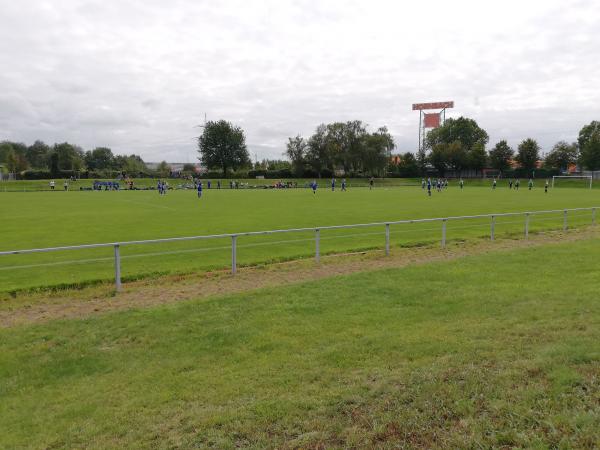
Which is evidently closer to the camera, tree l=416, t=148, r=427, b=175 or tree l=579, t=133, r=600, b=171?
tree l=579, t=133, r=600, b=171

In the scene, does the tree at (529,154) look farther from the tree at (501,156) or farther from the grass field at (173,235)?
the grass field at (173,235)

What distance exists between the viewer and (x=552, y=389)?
398cm

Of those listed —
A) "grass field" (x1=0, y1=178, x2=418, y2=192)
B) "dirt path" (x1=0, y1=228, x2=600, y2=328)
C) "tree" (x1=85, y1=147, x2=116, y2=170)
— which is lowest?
"dirt path" (x1=0, y1=228, x2=600, y2=328)

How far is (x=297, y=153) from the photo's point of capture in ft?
340

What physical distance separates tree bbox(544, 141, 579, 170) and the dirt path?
95.8 m

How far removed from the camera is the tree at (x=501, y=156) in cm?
9752

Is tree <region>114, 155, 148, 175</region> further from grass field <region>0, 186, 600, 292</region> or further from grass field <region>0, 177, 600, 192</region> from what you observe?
grass field <region>0, 186, 600, 292</region>

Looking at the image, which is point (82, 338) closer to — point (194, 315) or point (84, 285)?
point (194, 315)

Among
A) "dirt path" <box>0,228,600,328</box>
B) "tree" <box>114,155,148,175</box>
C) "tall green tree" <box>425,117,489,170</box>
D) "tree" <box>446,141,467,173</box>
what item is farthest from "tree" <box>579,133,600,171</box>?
→ "tree" <box>114,155,148,175</box>

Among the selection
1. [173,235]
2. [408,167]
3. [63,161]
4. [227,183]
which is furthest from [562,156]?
[63,161]

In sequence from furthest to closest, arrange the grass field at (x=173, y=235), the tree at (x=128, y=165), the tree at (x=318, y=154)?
the tree at (x=128, y=165) < the tree at (x=318, y=154) < the grass field at (x=173, y=235)

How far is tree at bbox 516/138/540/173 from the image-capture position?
93.9m

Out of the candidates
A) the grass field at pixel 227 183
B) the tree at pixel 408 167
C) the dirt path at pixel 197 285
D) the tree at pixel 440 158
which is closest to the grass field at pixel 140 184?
the grass field at pixel 227 183

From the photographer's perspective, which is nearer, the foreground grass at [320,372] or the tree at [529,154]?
the foreground grass at [320,372]
